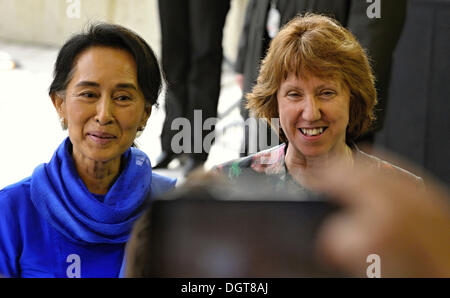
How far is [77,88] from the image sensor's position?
100 centimetres

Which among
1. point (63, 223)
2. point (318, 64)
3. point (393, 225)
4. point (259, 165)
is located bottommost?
point (393, 225)

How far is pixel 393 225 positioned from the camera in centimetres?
42

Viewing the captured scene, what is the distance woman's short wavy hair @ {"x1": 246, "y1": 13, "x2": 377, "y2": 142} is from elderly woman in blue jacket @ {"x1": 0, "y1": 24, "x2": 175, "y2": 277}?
18 centimetres

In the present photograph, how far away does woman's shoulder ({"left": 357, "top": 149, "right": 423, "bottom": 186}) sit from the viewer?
41.1 inches

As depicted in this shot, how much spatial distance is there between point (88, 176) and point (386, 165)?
48 cm

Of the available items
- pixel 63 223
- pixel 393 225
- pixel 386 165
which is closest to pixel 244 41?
pixel 386 165

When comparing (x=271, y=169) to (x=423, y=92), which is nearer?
(x=271, y=169)

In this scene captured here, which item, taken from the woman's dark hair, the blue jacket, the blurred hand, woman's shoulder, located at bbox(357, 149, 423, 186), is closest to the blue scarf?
the blue jacket

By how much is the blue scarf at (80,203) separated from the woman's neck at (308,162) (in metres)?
0.24

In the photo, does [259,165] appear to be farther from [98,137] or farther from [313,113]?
[98,137]

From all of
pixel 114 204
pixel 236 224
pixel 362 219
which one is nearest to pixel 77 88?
pixel 114 204

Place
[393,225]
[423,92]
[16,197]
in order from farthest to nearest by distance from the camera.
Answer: [423,92] → [16,197] → [393,225]

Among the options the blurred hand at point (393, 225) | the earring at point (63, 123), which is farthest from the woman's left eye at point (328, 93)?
the blurred hand at point (393, 225)

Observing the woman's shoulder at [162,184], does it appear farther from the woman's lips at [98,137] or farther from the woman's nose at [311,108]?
the woman's nose at [311,108]
